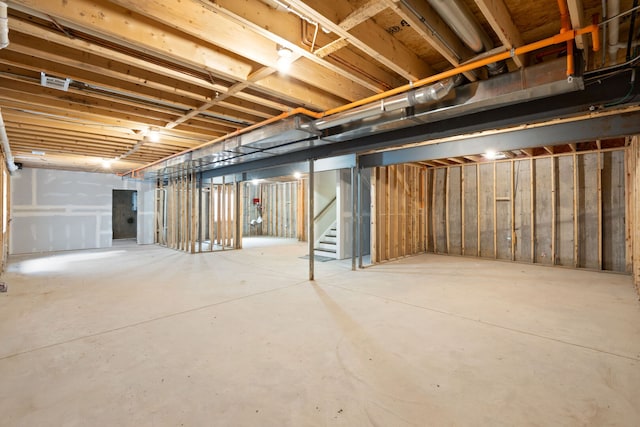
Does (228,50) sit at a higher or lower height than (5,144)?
higher

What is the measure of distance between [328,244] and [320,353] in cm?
520

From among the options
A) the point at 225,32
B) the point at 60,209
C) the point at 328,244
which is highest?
the point at 225,32

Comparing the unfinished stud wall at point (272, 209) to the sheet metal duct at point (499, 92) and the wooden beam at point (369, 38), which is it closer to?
the sheet metal duct at point (499, 92)

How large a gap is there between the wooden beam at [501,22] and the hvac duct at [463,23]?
0.13 metres

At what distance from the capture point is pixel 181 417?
1.59m

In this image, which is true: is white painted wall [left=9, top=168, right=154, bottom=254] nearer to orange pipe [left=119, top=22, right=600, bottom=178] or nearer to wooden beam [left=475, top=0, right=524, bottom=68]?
orange pipe [left=119, top=22, right=600, bottom=178]

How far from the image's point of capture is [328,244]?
7.47 meters

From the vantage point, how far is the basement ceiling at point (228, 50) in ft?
6.20

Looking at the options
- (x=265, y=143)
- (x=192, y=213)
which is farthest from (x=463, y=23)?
(x=192, y=213)

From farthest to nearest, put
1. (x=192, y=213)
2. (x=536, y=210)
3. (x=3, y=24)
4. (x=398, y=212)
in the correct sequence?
(x=192, y=213) → (x=398, y=212) → (x=536, y=210) → (x=3, y=24)

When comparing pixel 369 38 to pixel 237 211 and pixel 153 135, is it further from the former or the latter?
pixel 237 211

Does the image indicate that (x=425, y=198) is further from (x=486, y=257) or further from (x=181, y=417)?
(x=181, y=417)

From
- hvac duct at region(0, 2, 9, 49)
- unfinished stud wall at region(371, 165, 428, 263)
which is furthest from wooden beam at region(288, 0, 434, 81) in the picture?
unfinished stud wall at region(371, 165, 428, 263)

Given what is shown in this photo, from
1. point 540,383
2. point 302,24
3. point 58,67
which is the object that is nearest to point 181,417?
point 540,383
